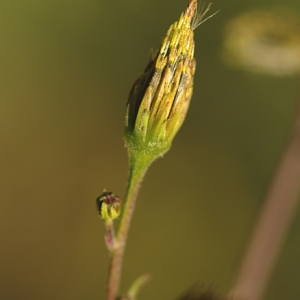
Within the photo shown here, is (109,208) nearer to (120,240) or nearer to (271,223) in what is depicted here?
(120,240)

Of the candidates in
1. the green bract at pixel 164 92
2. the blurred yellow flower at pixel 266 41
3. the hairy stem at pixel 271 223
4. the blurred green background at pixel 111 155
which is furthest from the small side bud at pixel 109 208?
the blurred green background at pixel 111 155

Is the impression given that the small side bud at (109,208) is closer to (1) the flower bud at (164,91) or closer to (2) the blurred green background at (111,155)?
(1) the flower bud at (164,91)

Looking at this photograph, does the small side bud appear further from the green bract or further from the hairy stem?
the hairy stem

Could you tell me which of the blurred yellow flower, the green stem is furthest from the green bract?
the blurred yellow flower

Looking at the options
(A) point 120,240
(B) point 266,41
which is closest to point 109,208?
(A) point 120,240

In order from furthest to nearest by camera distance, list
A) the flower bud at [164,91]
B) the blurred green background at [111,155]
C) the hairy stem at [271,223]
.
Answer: the blurred green background at [111,155]
the hairy stem at [271,223]
the flower bud at [164,91]

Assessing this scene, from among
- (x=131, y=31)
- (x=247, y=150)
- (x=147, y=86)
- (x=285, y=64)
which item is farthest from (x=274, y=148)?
(x=147, y=86)

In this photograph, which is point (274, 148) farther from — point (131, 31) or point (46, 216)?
point (46, 216)
